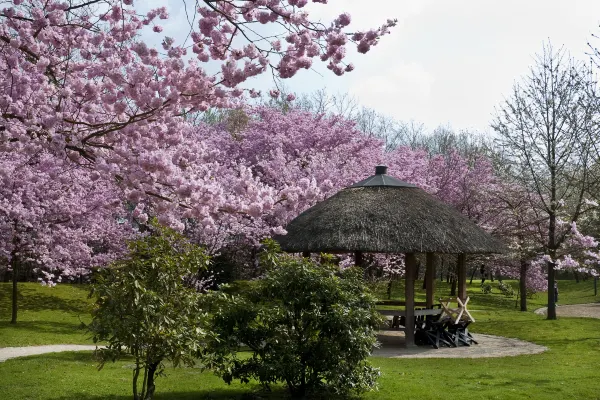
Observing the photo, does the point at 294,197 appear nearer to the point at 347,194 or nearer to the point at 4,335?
the point at 347,194

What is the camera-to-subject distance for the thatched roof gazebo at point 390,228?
15.8 metres

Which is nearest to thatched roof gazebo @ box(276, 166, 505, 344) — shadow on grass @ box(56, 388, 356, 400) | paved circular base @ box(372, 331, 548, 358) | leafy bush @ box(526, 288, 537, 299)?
paved circular base @ box(372, 331, 548, 358)

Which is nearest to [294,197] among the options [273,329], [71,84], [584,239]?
[273,329]

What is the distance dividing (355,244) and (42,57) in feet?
32.5

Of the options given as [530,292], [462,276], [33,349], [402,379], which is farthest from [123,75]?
[530,292]

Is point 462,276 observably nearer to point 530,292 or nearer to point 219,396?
point 219,396

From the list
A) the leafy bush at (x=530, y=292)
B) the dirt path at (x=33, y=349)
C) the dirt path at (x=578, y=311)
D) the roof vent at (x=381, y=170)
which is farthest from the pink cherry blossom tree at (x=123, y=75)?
the leafy bush at (x=530, y=292)

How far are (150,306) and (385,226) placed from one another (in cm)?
965

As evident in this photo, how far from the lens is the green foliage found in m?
8.91

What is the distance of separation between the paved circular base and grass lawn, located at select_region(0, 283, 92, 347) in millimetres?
7534

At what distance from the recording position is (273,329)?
29.8 feet

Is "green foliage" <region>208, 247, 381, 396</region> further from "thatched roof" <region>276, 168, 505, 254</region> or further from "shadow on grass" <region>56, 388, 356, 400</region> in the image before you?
"thatched roof" <region>276, 168, 505, 254</region>

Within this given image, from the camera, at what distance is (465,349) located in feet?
51.3

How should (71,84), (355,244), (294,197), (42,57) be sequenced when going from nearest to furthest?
(42,57)
(71,84)
(294,197)
(355,244)
